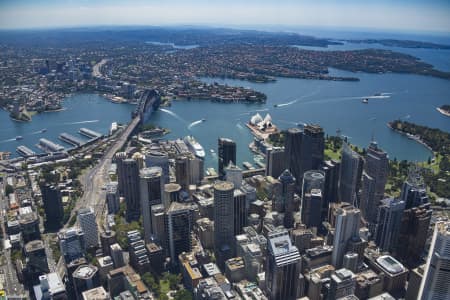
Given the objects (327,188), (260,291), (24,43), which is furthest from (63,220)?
(24,43)

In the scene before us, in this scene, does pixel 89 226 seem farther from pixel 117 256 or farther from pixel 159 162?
pixel 159 162

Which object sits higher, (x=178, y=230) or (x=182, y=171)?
(x=182, y=171)

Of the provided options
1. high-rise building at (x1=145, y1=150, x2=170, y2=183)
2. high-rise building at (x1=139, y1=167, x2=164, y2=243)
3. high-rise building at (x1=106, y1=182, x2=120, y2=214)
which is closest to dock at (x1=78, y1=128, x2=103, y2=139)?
high-rise building at (x1=145, y1=150, x2=170, y2=183)

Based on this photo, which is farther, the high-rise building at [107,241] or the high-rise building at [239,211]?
the high-rise building at [239,211]

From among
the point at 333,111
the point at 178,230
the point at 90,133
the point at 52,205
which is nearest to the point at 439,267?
Answer: the point at 178,230

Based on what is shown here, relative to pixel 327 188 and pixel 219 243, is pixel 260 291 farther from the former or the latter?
pixel 327 188

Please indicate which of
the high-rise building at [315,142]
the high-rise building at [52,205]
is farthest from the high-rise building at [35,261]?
the high-rise building at [315,142]

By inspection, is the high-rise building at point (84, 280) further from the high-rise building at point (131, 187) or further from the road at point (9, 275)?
the high-rise building at point (131, 187)
